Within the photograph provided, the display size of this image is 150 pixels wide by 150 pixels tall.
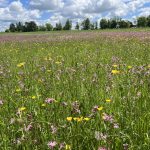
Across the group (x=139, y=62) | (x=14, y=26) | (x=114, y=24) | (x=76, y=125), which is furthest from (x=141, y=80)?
(x=14, y=26)

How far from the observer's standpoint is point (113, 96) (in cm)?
427

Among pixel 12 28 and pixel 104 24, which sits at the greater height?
pixel 104 24

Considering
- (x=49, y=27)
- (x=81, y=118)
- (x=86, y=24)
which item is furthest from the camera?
(x=49, y=27)

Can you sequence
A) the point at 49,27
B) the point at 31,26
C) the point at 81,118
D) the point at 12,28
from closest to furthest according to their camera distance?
the point at 81,118
the point at 31,26
the point at 12,28
the point at 49,27

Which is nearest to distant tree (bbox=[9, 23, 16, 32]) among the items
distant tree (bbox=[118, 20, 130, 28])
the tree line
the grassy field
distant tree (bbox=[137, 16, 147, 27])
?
the tree line

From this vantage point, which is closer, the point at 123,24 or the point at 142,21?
the point at 123,24

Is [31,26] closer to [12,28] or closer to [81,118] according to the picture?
[12,28]

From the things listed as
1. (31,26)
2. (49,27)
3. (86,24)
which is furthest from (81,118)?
(49,27)

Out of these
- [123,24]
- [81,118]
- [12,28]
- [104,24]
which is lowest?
[12,28]

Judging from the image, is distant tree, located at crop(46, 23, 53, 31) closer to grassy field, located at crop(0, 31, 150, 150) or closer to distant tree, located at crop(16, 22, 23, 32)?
distant tree, located at crop(16, 22, 23, 32)

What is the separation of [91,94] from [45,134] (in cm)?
139

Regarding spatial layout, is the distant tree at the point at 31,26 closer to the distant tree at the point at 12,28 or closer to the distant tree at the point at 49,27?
the distant tree at the point at 12,28

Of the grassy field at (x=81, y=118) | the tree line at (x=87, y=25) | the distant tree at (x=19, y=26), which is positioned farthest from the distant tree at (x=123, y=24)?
the grassy field at (x=81, y=118)

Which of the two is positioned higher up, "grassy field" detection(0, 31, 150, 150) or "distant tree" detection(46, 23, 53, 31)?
"grassy field" detection(0, 31, 150, 150)
